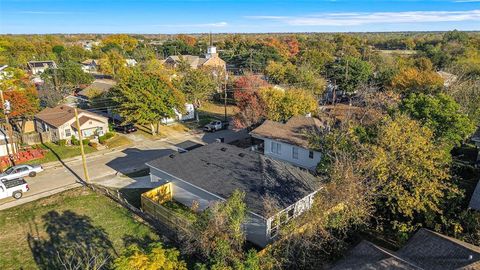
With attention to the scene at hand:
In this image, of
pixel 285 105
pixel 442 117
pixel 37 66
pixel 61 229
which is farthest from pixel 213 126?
pixel 37 66

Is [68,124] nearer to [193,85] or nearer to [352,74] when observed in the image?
[193,85]

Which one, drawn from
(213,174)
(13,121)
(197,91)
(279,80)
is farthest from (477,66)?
(13,121)

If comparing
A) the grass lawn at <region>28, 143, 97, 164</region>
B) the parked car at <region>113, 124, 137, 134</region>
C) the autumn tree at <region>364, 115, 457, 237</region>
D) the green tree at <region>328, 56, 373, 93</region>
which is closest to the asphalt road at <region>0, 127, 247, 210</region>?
the grass lawn at <region>28, 143, 97, 164</region>

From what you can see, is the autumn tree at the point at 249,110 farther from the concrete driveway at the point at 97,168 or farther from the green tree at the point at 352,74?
the green tree at the point at 352,74

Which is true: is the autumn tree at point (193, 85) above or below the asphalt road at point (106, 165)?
above

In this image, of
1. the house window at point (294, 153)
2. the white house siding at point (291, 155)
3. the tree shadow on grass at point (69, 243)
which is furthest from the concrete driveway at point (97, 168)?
the house window at point (294, 153)

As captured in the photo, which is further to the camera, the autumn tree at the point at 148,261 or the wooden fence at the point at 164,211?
the wooden fence at the point at 164,211
